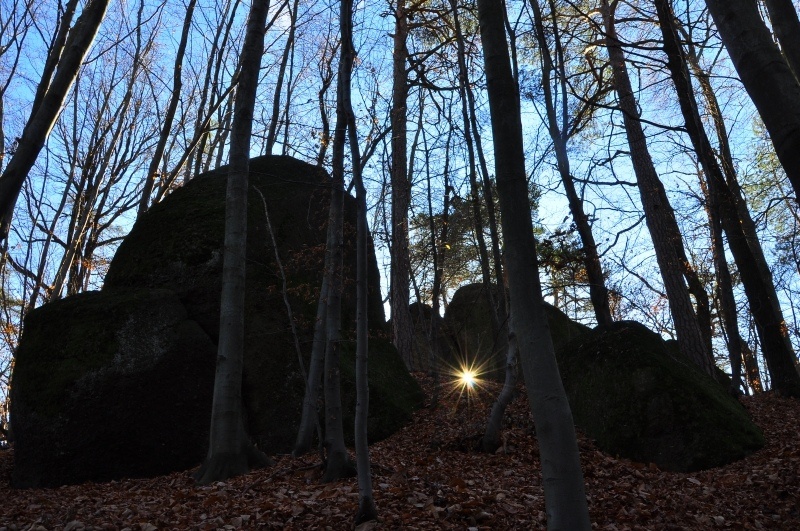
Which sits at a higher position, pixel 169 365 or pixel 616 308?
pixel 616 308

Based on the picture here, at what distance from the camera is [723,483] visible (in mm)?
5379

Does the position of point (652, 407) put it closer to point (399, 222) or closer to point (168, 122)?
point (399, 222)

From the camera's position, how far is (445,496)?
14.8ft

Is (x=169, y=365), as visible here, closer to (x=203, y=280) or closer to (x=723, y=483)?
(x=203, y=280)

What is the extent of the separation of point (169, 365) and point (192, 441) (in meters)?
0.99

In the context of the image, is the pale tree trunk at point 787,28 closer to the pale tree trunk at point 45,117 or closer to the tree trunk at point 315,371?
the tree trunk at point 315,371

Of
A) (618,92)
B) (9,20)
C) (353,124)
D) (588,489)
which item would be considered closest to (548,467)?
(588,489)

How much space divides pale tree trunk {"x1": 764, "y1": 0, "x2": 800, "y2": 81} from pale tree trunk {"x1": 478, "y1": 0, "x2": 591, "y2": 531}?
7.65 ft

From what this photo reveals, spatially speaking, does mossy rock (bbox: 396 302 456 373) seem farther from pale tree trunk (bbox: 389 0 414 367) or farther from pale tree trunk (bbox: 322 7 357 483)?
pale tree trunk (bbox: 322 7 357 483)

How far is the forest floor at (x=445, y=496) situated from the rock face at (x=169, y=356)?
488 mm

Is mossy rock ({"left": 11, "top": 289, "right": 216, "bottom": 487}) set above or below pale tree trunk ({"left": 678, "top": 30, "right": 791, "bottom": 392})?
below

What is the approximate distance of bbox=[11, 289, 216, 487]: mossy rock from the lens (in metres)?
6.67

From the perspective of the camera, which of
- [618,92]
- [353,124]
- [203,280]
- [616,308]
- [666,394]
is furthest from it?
[616,308]

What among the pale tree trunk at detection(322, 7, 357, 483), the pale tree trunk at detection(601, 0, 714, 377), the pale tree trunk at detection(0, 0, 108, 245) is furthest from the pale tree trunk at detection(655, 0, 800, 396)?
the pale tree trunk at detection(0, 0, 108, 245)
